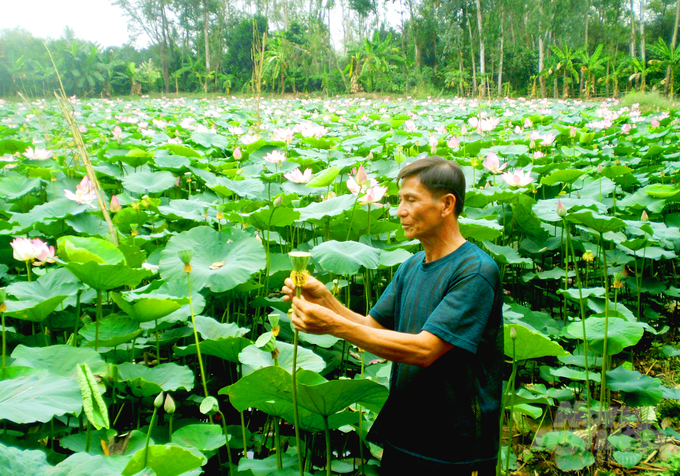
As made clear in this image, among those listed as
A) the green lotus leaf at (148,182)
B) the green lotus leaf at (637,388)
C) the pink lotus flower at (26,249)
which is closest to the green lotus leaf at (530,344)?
the green lotus leaf at (637,388)

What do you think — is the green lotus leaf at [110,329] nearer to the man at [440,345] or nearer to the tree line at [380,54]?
the man at [440,345]

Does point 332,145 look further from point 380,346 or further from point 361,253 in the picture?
point 380,346

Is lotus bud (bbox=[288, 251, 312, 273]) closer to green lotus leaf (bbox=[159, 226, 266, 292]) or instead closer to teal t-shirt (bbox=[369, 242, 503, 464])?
teal t-shirt (bbox=[369, 242, 503, 464])

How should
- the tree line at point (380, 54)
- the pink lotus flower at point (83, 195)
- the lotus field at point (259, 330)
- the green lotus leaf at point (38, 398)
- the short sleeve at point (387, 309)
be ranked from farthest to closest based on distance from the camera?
1. the tree line at point (380, 54)
2. the pink lotus flower at point (83, 195)
3. the short sleeve at point (387, 309)
4. the lotus field at point (259, 330)
5. the green lotus leaf at point (38, 398)

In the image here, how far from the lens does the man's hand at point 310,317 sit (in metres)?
0.95

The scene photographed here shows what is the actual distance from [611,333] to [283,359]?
1.06m

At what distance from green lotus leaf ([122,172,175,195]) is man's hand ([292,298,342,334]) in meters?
2.01

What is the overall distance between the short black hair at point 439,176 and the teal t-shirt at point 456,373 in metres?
0.14

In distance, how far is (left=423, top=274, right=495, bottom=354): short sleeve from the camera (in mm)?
1070

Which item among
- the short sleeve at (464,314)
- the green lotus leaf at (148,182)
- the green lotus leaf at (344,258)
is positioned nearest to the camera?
the short sleeve at (464,314)

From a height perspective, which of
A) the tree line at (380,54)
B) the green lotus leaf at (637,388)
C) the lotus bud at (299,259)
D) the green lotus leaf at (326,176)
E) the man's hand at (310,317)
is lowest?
the green lotus leaf at (637,388)

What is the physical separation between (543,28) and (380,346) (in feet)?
84.0

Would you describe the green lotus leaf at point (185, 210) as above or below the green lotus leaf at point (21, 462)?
above

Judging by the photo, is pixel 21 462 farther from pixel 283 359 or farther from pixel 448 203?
pixel 448 203
